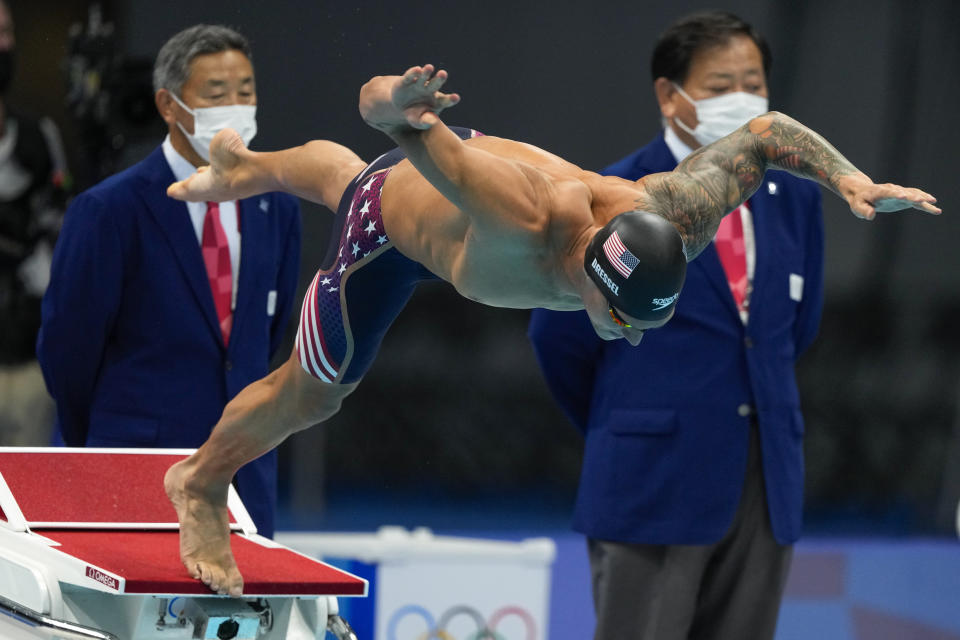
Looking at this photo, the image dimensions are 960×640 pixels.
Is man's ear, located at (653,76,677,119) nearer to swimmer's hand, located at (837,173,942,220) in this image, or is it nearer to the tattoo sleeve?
the tattoo sleeve

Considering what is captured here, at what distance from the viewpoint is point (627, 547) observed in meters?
3.98

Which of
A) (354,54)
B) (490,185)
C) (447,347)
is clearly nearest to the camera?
(490,185)

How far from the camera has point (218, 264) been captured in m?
4.11

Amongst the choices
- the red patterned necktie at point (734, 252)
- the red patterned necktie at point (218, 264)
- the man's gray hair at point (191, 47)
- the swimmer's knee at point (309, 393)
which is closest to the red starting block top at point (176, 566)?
the swimmer's knee at point (309, 393)

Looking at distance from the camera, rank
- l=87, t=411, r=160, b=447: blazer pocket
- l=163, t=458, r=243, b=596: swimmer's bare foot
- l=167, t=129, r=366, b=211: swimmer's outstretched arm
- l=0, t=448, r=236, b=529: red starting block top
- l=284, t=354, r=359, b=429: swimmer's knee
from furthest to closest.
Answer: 1. l=87, t=411, r=160, b=447: blazer pocket
2. l=0, t=448, r=236, b=529: red starting block top
3. l=167, t=129, r=366, b=211: swimmer's outstretched arm
4. l=284, t=354, r=359, b=429: swimmer's knee
5. l=163, t=458, r=243, b=596: swimmer's bare foot

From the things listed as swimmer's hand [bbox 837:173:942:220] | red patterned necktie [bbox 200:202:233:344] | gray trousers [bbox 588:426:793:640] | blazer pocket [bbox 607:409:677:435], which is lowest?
gray trousers [bbox 588:426:793:640]

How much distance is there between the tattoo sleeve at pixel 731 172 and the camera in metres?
2.92

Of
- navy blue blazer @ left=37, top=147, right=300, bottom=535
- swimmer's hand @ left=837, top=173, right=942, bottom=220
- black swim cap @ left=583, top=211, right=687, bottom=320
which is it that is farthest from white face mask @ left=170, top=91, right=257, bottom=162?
swimmer's hand @ left=837, top=173, right=942, bottom=220

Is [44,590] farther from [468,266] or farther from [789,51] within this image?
[789,51]

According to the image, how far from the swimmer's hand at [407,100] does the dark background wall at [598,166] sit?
3.19m

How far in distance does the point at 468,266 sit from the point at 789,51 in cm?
438

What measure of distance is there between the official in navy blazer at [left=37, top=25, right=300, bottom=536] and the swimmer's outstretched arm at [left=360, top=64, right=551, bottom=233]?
1.49 meters

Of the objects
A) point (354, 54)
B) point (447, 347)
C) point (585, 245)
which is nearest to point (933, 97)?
point (447, 347)

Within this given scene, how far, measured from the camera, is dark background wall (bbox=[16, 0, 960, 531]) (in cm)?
634
